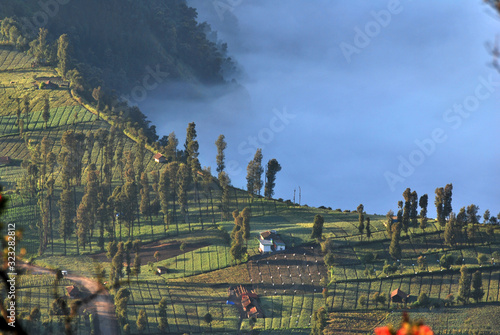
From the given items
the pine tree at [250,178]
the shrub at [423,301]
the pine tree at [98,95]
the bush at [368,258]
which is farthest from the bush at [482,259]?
the pine tree at [98,95]

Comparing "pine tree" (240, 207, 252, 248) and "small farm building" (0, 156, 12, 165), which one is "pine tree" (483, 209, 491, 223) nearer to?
"pine tree" (240, 207, 252, 248)

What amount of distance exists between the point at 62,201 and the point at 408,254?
59192 mm

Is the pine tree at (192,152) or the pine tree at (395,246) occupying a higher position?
the pine tree at (192,152)

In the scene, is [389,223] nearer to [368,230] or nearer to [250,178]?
[368,230]

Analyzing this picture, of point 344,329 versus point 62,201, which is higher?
point 62,201

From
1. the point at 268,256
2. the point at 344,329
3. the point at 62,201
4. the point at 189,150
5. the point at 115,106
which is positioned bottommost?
the point at 344,329

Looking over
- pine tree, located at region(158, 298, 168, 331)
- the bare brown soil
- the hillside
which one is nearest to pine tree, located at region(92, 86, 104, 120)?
the hillside

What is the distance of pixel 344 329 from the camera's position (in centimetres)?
10362

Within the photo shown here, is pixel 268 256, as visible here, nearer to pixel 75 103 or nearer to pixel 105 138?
pixel 105 138

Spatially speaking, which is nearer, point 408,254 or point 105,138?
point 408,254

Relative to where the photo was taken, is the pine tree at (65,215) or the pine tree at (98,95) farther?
the pine tree at (98,95)

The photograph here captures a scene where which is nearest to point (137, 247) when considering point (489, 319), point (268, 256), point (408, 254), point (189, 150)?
point (268, 256)

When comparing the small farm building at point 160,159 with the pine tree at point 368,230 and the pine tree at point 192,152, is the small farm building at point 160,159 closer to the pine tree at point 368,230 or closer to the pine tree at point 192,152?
the pine tree at point 192,152

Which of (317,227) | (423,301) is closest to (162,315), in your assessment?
(317,227)
